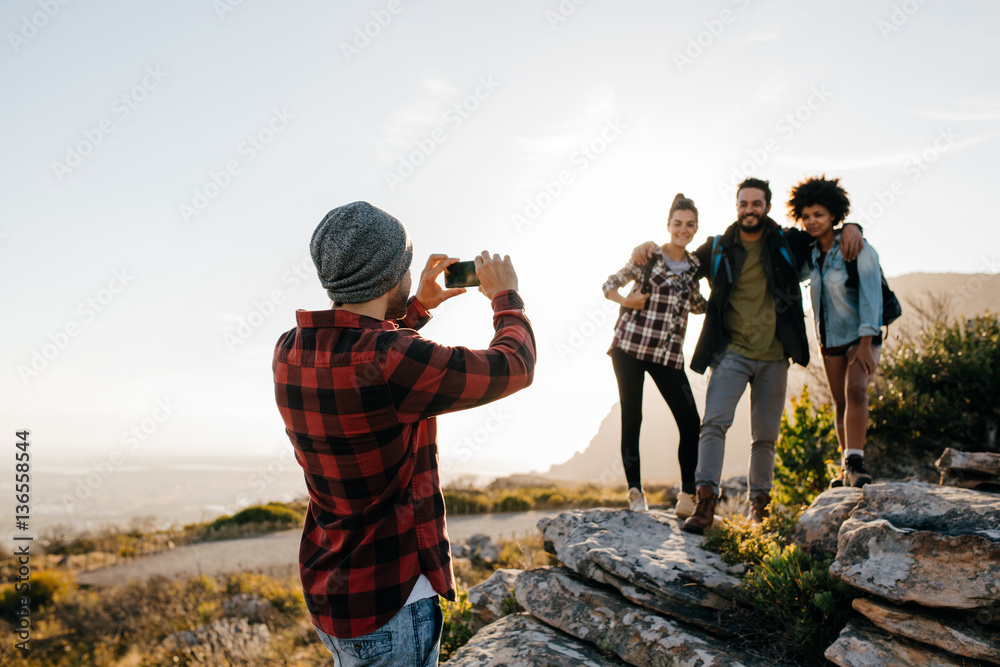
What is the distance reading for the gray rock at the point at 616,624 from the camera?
10.8 ft

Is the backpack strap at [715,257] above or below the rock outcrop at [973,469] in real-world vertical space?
above

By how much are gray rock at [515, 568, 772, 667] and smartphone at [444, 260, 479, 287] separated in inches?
102

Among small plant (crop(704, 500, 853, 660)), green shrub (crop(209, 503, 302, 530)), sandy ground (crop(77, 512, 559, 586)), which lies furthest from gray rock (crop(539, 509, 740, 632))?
green shrub (crop(209, 503, 302, 530))

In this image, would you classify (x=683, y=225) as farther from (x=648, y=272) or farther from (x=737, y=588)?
(x=737, y=588)

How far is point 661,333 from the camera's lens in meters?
4.65

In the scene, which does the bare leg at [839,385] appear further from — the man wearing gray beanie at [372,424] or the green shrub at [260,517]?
the green shrub at [260,517]

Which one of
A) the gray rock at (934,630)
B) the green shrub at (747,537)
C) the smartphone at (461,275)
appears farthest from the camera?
the green shrub at (747,537)

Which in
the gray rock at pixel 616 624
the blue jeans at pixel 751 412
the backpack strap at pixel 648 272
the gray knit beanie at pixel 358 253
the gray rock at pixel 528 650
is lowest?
the gray rock at pixel 528 650

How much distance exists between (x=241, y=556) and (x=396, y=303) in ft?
51.1

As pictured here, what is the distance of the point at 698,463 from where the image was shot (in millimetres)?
4566

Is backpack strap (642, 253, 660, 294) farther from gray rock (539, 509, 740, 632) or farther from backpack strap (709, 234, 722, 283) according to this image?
gray rock (539, 509, 740, 632)

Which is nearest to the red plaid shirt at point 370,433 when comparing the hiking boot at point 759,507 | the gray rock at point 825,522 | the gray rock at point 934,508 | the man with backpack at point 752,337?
the gray rock at point 934,508

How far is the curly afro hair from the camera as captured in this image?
15.4ft

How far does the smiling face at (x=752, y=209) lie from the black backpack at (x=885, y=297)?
0.74m
